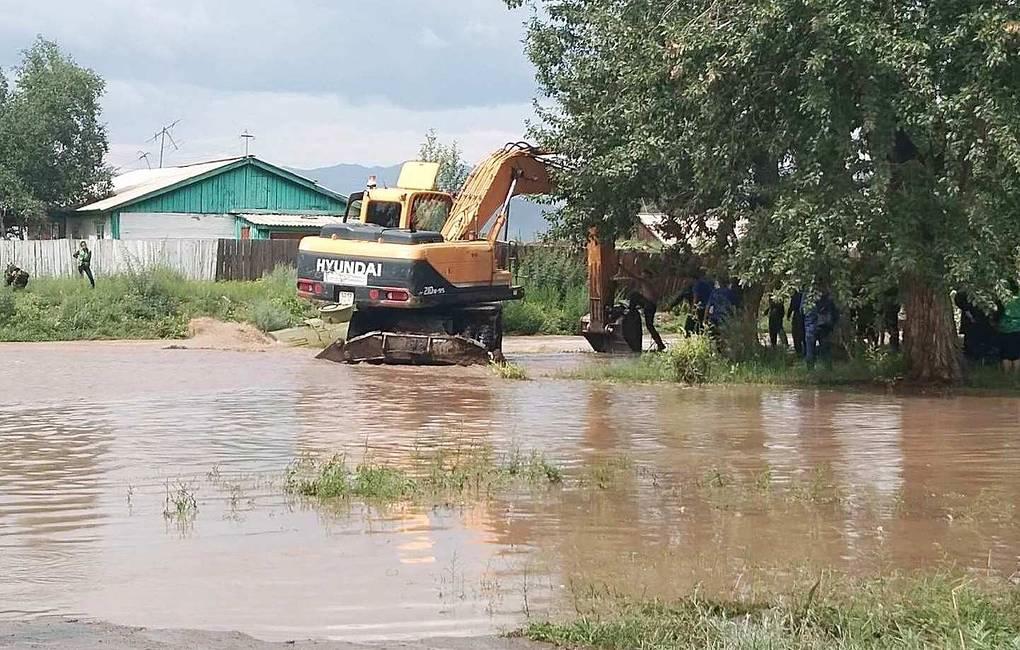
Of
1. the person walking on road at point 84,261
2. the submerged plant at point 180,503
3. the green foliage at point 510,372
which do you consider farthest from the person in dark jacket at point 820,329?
the person walking on road at point 84,261

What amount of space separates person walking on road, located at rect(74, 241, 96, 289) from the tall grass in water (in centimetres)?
962

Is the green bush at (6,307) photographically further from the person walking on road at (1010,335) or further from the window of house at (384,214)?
the person walking on road at (1010,335)

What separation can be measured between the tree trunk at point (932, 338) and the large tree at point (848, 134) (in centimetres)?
2

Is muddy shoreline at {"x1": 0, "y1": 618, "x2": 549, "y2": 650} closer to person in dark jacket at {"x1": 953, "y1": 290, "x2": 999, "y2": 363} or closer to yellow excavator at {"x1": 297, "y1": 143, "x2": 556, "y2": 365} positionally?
yellow excavator at {"x1": 297, "y1": 143, "x2": 556, "y2": 365}

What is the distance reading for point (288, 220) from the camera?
45.1 meters

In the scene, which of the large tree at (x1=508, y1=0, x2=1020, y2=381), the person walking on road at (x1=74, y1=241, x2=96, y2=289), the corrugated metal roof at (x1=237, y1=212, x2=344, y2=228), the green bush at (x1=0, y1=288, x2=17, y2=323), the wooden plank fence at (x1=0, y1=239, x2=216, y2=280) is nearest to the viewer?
the large tree at (x1=508, y1=0, x2=1020, y2=381)

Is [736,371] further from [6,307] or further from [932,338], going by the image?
[6,307]

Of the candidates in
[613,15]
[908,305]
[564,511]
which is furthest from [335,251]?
[564,511]

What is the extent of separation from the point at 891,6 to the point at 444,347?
8.52m

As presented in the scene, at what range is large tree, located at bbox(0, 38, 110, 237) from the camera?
44406 mm

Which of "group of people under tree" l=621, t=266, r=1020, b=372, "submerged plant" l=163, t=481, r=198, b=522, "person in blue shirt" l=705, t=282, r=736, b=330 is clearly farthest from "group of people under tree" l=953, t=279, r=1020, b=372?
"submerged plant" l=163, t=481, r=198, b=522

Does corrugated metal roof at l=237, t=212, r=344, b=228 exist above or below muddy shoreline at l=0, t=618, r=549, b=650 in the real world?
above

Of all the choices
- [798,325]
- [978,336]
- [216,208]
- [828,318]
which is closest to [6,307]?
[798,325]

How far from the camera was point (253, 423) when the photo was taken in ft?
49.7
